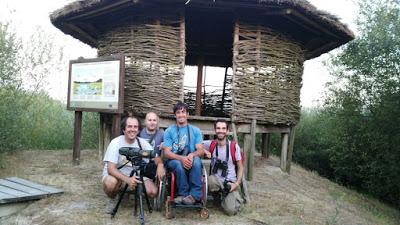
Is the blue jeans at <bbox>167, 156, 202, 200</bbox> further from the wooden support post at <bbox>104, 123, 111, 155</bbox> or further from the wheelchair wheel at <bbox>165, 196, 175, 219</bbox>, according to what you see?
the wooden support post at <bbox>104, 123, 111, 155</bbox>

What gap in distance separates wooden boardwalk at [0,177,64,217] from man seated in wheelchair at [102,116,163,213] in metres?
1.20

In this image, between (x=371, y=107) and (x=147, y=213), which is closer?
(x=147, y=213)

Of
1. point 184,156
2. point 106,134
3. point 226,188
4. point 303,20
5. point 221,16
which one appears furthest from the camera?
point 221,16

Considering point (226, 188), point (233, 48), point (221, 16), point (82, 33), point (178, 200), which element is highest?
point (221, 16)

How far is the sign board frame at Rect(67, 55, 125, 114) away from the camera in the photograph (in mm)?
7566

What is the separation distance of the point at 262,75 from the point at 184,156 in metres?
3.49

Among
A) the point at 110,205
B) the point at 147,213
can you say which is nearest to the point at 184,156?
the point at 147,213

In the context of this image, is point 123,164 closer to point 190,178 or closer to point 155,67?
point 190,178

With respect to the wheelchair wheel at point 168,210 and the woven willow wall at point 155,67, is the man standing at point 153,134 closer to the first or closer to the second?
the wheelchair wheel at point 168,210

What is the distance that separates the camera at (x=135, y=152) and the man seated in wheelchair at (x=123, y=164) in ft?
0.92

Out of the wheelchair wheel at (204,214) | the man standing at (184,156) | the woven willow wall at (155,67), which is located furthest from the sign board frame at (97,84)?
the wheelchair wheel at (204,214)

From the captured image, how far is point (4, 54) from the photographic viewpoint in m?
8.98

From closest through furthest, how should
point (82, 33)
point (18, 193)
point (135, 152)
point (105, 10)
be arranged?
point (135, 152)
point (18, 193)
point (105, 10)
point (82, 33)

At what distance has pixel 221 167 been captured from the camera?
581 centimetres
